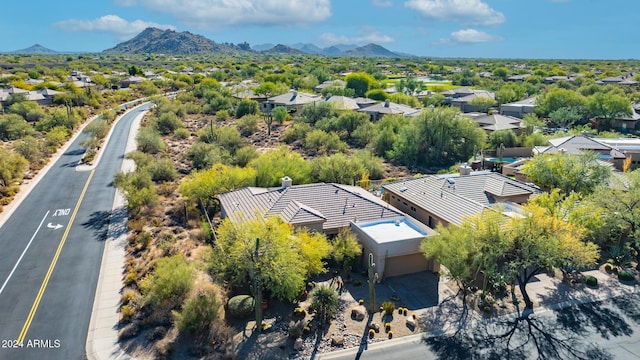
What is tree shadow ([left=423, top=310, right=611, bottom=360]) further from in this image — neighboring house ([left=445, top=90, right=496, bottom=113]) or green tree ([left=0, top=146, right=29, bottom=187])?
neighboring house ([left=445, top=90, right=496, bottom=113])

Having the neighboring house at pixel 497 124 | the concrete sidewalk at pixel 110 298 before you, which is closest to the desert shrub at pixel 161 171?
the concrete sidewalk at pixel 110 298

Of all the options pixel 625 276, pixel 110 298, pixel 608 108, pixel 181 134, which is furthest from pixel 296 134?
pixel 608 108

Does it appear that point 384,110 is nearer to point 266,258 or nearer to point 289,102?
point 289,102

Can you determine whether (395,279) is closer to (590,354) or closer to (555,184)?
(590,354)

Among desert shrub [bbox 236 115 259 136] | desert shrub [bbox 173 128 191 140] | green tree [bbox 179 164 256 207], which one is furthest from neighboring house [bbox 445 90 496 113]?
green tree [bbox 179 164 256 207]

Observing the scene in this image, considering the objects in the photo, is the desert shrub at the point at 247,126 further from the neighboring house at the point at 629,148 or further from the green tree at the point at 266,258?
the neighboring house at the point at 629,148

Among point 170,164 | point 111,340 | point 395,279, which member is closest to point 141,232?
point 111,340
